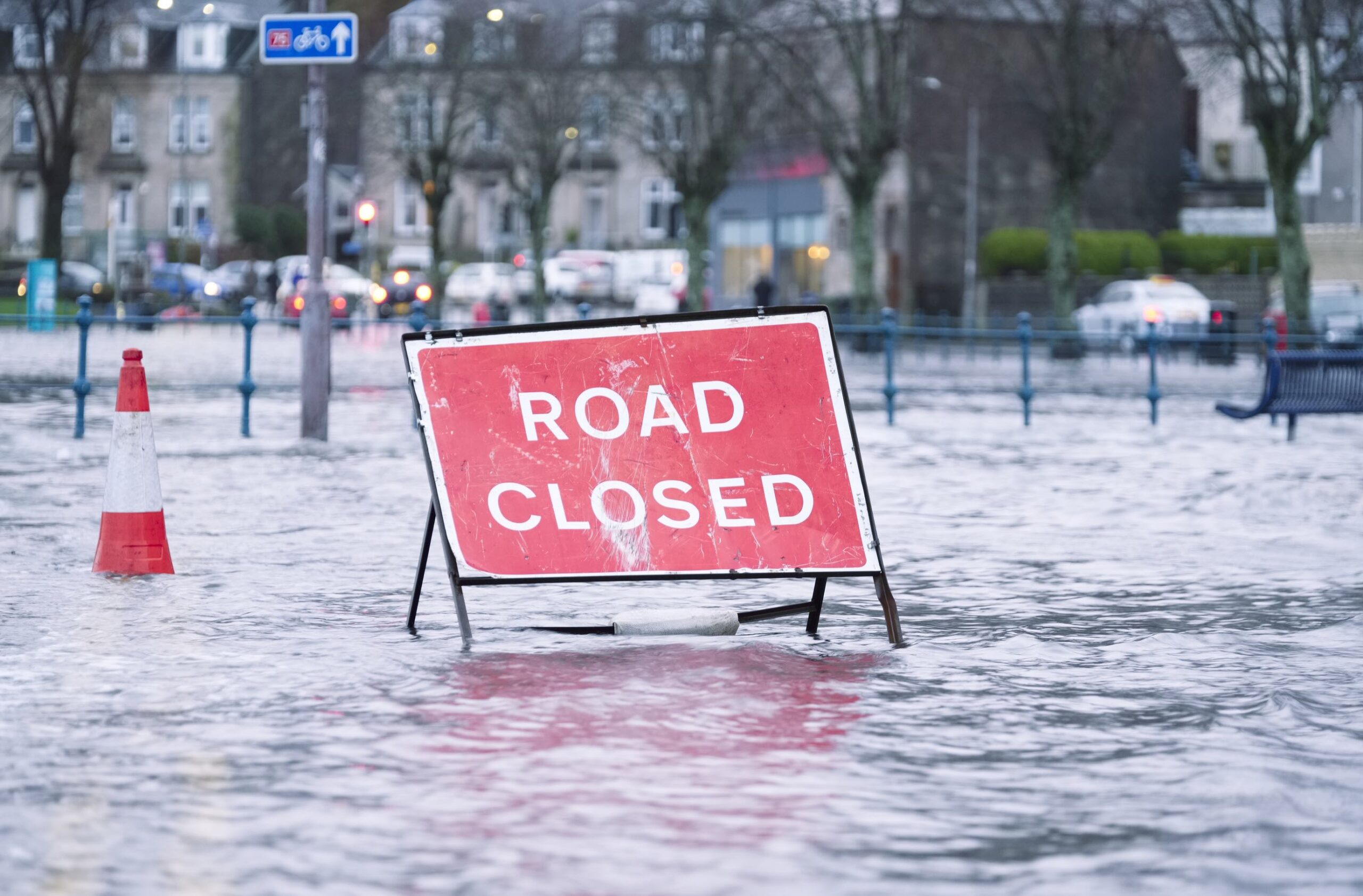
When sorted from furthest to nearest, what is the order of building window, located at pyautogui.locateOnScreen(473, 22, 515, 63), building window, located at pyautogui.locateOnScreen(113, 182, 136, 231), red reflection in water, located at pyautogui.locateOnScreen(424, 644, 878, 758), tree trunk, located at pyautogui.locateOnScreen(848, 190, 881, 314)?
building window, located at pyautogui.locateOnScreen(113, 182, 136, 231), building window, located at pyautogui.locateOnScreen(473, 22, 515, 63), tree trunk, located at pyautogui.locateOnScreen(848, 190, 881, 314), red reflection in water, located at pyautogui.locateOnScreen(424, 644, 878, 758)

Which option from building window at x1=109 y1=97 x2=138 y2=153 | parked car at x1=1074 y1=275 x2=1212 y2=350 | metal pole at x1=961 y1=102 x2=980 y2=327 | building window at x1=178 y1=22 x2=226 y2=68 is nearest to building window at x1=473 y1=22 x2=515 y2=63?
metal pole at x1=961 y1=102 x2=980 y2=327

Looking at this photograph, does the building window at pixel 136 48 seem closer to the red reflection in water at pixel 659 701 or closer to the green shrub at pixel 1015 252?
the green shrub at pixel 1015 252

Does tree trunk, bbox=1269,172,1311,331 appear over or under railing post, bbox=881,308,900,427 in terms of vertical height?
over

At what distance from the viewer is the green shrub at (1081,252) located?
6044cm

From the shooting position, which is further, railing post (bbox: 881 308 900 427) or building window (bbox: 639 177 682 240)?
building window (bbox: 639 177 682 240)

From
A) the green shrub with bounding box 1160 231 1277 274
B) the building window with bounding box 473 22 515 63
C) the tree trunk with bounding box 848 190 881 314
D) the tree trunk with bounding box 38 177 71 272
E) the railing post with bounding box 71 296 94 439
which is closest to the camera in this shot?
the railing post with bounding box 71 296 94 439

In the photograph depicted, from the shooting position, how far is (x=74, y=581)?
33.7ft

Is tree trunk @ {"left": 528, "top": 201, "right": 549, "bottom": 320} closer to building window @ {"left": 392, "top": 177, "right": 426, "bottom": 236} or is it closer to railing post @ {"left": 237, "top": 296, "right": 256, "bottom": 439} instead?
building window @ {"left": 392, "top": 177, "right": 426, "bottom": 236}

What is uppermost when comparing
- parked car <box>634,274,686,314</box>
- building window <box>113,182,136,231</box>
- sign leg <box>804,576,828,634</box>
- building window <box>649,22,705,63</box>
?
building window <box>649,22,705,63</box>

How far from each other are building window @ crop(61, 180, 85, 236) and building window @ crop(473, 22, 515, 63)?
111 feet

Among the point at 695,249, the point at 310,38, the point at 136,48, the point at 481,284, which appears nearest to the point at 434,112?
the point at 481,284

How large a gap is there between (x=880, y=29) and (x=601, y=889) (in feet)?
141

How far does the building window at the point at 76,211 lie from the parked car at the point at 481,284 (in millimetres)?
26149

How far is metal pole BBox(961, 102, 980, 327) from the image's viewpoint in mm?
59906
